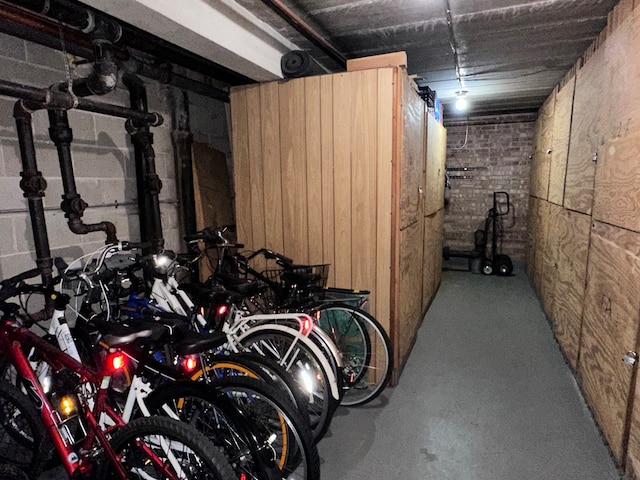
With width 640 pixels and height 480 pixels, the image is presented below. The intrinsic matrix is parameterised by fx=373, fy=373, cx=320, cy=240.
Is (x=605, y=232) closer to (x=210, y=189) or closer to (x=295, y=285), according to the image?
(x=295, y=285)

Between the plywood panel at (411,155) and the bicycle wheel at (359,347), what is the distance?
693mm

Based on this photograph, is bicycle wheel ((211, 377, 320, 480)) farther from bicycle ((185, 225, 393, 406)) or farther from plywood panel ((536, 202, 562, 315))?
plywood panel ((536, 202, 562, 315))

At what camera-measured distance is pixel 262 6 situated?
2049 millimetres

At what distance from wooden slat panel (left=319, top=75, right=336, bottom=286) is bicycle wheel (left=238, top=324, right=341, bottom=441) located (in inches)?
27.6

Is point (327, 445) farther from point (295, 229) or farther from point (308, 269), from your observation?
point (295, 229)

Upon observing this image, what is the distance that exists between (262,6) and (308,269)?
58.6 inches

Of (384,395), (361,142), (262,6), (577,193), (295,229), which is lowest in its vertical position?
(384,395)

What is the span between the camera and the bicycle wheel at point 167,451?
118 cm

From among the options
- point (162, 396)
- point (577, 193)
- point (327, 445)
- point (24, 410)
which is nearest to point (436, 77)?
point (577, 193)

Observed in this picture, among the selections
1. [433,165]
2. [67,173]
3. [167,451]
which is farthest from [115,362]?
[433,165]

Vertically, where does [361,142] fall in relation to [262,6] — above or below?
below

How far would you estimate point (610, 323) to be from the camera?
199cm

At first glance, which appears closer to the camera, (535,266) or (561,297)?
(561,297)

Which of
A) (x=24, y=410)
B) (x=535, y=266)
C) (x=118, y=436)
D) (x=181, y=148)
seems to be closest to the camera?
(x=118, y=436)
